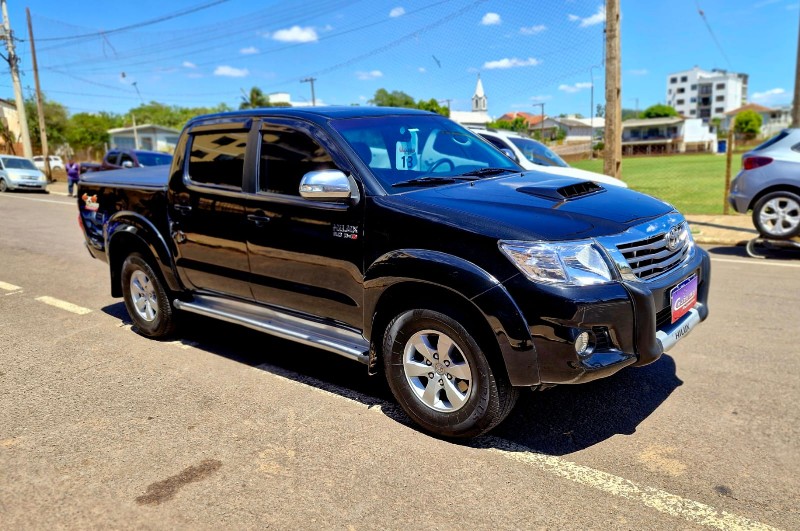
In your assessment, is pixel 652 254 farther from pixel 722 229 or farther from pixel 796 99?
pixel 796 99

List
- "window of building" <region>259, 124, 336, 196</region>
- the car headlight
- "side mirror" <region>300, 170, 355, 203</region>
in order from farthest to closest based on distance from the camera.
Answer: "window of building" <region>259, 124, 336, 196</region>
"side mirror" <region>300, 170, 355, 203</region>
the car headlight

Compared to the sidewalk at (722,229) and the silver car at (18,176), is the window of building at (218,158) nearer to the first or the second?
the sidewalk at (722,229)

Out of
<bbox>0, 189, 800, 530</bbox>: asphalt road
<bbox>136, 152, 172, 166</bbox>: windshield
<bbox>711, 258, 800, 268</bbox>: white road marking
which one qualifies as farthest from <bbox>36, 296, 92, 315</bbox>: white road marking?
<bbox>136, 152, 172, 166</bbox>: windshield

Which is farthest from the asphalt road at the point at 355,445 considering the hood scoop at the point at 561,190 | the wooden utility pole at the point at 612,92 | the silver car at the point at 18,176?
the silver car at the point at 18,176

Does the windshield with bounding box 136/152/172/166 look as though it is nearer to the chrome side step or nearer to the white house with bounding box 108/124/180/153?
the chrome side step

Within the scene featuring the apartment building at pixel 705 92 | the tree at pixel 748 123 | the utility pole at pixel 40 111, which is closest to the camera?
the utility pole at pixel 40 111

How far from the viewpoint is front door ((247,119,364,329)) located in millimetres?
3748

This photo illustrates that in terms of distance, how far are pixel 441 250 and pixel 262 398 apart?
1.71 meters

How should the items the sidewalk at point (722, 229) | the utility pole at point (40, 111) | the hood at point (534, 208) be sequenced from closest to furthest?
the hood at point (534, 208), the sidewalk at point (722, 229), the utility pole at point (40, 111)

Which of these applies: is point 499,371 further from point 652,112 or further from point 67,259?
point 652,112

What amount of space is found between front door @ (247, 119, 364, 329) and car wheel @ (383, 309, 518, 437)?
401mm

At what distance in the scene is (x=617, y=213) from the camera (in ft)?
11.3

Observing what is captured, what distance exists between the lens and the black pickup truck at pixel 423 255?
3.09 meters

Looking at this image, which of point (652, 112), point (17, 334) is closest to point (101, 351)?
point (17, 334)
